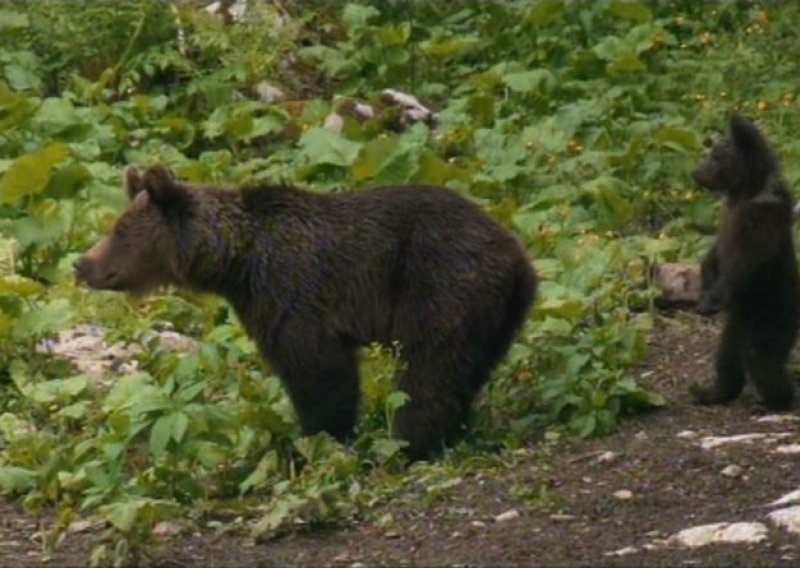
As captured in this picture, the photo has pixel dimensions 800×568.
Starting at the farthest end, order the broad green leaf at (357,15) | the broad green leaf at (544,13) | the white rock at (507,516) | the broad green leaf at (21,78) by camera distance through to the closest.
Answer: the broad green leaf at (357,15) < the broad green leaf at (544,13) < the broad green leaf at (21,78) < the white rock at (507,516)

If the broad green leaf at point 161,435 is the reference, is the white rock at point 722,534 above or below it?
below

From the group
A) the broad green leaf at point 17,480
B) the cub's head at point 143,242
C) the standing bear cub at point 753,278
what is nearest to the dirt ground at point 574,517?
the broad green leaf at point 17,480

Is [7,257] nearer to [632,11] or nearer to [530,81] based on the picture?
[530,81]

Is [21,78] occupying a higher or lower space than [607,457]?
higher

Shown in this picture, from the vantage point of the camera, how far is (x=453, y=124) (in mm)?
14609

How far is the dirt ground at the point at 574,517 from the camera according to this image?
7.46 meters

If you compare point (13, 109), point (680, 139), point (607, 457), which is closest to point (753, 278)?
point (607, 457)

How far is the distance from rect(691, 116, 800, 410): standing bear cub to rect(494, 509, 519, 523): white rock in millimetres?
1816

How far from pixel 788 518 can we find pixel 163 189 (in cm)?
359

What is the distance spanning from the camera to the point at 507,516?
8039 millimetres

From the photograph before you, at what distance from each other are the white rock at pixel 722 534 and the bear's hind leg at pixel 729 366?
2048 millimetres

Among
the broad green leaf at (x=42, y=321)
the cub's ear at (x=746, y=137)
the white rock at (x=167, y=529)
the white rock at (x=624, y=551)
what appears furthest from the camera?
the broad green leaf at (x=42, y=321)

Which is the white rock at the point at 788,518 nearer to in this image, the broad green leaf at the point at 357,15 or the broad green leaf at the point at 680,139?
the broad green leaf at the point at 680,139

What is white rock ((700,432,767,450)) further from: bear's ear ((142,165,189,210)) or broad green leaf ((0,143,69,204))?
broad green leaf ((0,143,69,204))
